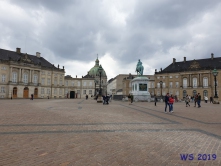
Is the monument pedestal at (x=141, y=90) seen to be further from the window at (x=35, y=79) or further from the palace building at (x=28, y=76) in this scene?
the window at (x=35, y=79)

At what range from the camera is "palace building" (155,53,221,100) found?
57781 millimetres

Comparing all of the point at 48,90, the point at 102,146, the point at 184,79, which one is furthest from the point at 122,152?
the point at 184,79

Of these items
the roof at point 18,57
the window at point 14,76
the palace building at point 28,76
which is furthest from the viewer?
the window at point 14,76

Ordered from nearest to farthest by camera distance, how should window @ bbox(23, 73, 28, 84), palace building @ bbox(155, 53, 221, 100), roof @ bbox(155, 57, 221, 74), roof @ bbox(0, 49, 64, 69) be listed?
roof @ bbox(0, 49, 64, 69)
window @ bbox(23, 73, 28, 84)
palace building @ bbox(155, 53, 221, 100)
roof @ bbox(155, 57, 221, 74)

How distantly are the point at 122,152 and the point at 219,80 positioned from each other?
203ft

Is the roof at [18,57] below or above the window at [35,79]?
above

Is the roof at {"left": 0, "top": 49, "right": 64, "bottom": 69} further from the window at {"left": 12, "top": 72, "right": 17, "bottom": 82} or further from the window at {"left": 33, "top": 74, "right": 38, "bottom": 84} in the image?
the window at {"left": 33, "top": 74, "right": 38, "bottom": 84}

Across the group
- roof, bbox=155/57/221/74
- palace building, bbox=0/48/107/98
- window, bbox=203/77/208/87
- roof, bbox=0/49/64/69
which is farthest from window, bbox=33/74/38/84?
window, bbox=203/77/208/87

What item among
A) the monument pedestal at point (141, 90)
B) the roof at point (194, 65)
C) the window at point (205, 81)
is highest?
the roof at point (194, 65)

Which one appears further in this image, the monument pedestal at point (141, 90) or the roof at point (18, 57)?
the roof at point (18, 57)

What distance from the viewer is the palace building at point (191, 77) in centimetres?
5778

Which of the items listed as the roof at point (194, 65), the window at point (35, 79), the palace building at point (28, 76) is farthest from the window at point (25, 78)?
the roof at point (194, 65)

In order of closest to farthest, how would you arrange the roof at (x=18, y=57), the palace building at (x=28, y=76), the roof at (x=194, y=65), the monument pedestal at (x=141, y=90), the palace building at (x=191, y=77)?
the monument pedestal at (x=141, y=90) < the palace building at (x=28, y=76) < the roof at (x=18, y=57) < the palace building at (x=191, y=77) < the roof at (x=194, y=65)

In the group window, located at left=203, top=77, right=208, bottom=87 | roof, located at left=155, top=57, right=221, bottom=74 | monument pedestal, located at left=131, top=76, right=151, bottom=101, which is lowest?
monument pedestal, located at left=131, top=76, right=151, bottom=101
